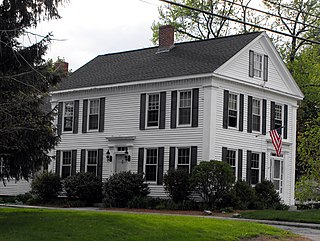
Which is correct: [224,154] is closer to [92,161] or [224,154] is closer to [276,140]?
[276,140]

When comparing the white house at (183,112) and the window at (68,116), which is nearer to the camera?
the white house at (183,112)

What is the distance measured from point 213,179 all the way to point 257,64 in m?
8.24

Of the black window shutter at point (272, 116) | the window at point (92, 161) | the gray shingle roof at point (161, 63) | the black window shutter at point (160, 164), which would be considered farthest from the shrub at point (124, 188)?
the black window shutter at point (272, 116)

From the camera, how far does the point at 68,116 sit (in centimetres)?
3566

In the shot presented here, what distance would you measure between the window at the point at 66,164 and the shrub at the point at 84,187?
258 cm

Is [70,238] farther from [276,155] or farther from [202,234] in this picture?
[276,155]

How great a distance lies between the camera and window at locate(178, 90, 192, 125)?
30125mm

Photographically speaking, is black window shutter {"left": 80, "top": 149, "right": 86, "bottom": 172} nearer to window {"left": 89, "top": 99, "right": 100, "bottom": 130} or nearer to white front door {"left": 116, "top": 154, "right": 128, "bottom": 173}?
window {"left": 89, "top": 99, "right": 100, "bottom": 130}

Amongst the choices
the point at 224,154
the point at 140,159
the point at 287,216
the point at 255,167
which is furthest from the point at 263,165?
the point at 287,216

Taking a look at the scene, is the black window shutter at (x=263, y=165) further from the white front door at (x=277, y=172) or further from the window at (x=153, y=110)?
the window at (x=153, y=110)

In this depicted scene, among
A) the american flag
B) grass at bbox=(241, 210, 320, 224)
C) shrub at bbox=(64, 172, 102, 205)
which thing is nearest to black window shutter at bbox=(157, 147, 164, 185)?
shrub at bbox=(64, 172, 102, 205)

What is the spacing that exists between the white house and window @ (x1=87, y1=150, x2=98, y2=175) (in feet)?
0.18

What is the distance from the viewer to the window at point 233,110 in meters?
30.5

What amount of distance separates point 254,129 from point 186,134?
4.15 metres
